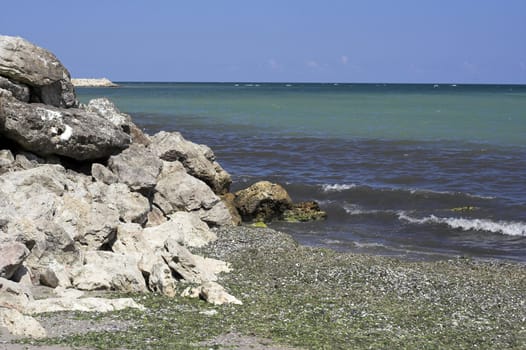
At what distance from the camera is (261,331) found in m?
13.0

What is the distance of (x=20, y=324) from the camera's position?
11.7 meters

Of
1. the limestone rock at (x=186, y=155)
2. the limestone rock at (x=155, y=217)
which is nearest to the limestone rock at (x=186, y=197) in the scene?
the limestone rock at (x=155, y=217)

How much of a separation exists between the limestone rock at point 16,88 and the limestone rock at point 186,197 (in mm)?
4644

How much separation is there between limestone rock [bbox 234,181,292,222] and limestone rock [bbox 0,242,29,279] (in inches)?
551

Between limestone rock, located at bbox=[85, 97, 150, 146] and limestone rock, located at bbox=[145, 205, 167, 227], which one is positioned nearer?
limestone rock, located at bbox=[145, 205, 167, 227]

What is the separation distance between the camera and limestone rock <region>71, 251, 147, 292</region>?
49.5 ft

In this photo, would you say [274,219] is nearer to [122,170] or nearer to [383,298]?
[122,170]

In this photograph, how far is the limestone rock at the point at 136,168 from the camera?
850 inches

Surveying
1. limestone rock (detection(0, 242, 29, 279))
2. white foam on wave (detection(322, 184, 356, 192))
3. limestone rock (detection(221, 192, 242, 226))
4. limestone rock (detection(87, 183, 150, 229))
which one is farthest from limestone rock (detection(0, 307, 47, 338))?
white foam on wave (detection(322, 184, 356, 192))

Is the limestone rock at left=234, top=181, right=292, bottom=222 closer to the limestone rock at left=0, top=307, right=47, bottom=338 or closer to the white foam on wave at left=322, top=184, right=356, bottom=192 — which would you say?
the white foam on wave at left=322, top=184, right=356, bottom=192

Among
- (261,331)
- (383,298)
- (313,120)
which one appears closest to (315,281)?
(383,298)

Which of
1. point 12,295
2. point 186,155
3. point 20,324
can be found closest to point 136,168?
point 186,155

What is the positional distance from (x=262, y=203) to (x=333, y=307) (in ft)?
41.5

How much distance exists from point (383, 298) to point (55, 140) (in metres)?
9.69
